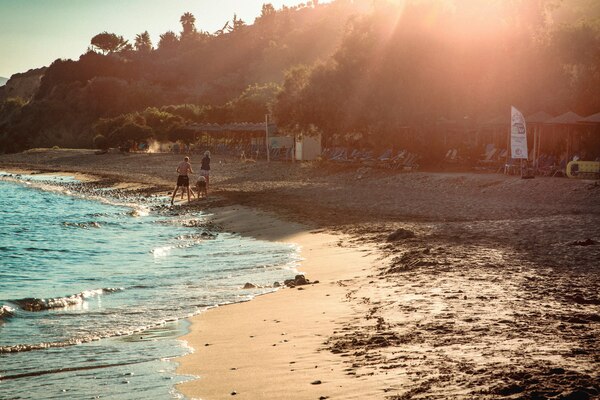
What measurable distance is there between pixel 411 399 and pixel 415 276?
18.5ft

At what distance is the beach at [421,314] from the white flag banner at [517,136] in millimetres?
3822

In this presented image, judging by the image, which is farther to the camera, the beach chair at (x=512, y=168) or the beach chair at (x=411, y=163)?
the beach chair at (x=411, y=163)

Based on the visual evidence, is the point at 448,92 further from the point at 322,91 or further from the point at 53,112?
the point at 53,112

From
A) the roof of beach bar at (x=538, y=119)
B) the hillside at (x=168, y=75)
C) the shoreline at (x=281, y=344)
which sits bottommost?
the shoreline at (x=281, y=344)

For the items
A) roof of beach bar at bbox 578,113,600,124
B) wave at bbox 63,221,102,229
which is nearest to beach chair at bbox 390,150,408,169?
roof of beach bar at bbox 578,113,600,124

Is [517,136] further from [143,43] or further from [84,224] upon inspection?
[143,43]

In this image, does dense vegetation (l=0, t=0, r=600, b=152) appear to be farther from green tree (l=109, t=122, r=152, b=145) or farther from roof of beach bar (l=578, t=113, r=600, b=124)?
green tree (l=109, t=122, r=152, b=145)

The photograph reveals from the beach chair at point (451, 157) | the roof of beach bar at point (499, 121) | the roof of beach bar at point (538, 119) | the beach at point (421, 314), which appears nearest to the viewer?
the beach at point (421, 314)

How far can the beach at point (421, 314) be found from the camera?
5.62 m

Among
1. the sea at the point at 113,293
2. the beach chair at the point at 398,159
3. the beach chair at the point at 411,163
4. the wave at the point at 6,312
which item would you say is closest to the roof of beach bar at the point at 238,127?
the beach chair at the point at 398,159

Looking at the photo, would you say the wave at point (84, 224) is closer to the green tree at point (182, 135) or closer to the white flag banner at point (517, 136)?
the white flag banner at point (517, 136)

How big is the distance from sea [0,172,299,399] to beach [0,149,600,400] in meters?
0.53

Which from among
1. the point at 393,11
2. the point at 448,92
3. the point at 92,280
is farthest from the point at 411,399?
the point at 393,11

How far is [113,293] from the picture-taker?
1247 centimetres
